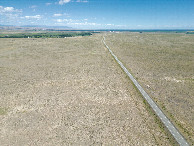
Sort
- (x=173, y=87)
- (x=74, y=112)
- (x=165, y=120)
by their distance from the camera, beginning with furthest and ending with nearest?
(x=173, y=87)
(x=74, y=112)
(x=165, y=120)

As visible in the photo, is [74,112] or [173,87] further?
[173,87]

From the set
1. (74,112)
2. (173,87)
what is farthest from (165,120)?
(173,87)

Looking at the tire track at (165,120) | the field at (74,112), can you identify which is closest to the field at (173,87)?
the tire track at (165,120)

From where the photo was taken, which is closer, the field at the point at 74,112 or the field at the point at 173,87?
the field at the point at 74,112

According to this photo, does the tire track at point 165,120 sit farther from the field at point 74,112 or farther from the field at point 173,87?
the field at point 74,112

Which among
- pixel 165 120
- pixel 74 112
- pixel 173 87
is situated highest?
pixel 173 87

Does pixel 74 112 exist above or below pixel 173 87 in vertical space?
below

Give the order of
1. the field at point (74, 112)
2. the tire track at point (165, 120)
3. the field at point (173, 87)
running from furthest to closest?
the field at point (173, 87) → the field at point (74, 112) → the tire track at point (165, 120)

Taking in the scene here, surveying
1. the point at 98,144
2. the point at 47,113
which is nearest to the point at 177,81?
the point at 98,144

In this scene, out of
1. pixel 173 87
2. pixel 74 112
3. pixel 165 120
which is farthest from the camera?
pixel 173 87

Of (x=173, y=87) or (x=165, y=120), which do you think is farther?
(x=173, y=87)

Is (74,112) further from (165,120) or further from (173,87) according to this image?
(173,87)

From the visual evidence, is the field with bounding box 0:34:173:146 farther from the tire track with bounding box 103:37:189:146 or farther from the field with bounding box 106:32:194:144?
the field with bounding box 106:32:194:144
